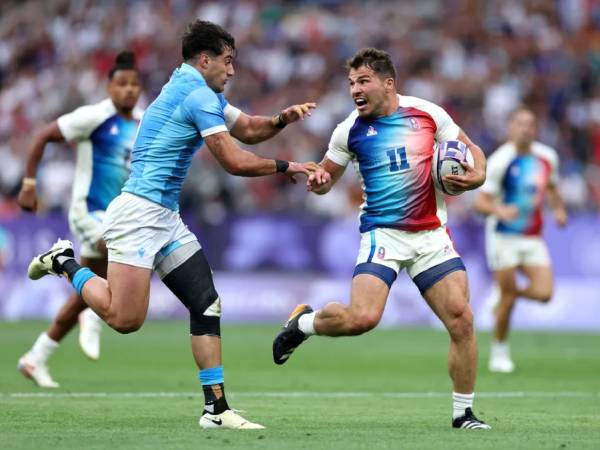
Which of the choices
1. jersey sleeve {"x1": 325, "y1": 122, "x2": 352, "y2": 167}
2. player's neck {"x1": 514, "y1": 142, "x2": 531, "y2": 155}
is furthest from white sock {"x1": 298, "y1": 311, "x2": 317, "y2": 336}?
player's neck {"x1": 514, "y1": 142, "x2": 531, "y2": 155}

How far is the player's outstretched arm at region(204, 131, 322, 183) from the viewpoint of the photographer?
8.98 meters

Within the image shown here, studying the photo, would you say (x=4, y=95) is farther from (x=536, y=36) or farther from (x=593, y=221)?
(x=593, y=221)

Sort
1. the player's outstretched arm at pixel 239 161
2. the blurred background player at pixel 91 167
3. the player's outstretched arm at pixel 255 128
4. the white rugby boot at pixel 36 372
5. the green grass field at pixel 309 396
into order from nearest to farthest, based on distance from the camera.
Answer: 1. the green grass field at pixel 309 396
2. the player's outstretched arm at pixel 239 161
3. the player's outstretched arm at pixel 255 128
4. the white rugby boot at pixel 36 372
5. the blurred background player at pixel 91 167

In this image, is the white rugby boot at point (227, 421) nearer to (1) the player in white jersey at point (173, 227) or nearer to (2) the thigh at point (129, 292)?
(1) the player in white jersey at point (173, 227)

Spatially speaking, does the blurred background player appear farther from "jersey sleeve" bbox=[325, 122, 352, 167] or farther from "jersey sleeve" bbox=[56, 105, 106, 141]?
"jersey sleeve" bbox=[325, 122, 352, 167]

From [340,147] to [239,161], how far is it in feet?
3.69

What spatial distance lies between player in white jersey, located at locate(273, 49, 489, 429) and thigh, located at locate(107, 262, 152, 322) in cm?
112

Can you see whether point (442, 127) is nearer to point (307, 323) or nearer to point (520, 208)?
point (307, 323)

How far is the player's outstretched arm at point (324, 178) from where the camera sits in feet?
30.3

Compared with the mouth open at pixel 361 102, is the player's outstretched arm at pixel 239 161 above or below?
below

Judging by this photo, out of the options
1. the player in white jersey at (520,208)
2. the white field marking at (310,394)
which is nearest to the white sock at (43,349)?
the white field marking at (310,394)

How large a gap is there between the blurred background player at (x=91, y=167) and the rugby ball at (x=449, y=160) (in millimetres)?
4597

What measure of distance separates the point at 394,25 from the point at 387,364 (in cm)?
1367

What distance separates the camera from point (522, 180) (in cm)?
1652
